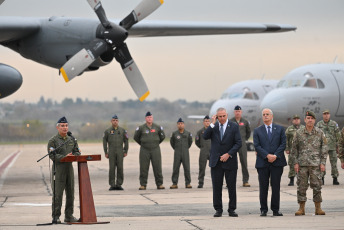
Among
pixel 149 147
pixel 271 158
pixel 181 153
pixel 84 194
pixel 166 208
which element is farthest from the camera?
pixel 181 153

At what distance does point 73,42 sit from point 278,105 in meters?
9.95

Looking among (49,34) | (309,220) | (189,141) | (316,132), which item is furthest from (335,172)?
(49,34)

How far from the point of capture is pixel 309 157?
34.2 ft

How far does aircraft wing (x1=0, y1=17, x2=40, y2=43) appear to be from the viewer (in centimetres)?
1712

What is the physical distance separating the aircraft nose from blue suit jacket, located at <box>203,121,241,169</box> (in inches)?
565

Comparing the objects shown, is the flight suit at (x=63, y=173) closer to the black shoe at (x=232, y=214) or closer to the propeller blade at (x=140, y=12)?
the black shoe at (x=232, y=214)

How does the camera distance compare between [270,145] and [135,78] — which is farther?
[135,78]

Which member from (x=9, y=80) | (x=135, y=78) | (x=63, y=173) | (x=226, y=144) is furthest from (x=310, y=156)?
(x=9, y=80)

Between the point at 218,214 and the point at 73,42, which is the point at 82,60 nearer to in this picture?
the point at 73,42

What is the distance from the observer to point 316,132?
34.4 ft

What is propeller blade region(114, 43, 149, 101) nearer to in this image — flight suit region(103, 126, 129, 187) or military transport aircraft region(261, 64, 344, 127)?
flight suit region(103, 126, 129, 187)

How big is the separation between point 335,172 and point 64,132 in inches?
301

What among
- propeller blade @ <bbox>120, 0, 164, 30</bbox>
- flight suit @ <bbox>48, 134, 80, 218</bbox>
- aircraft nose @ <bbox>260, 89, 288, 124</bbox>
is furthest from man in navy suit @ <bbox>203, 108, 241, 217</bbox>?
aircraft nose @ <bbox>260, 89, 288, 124</bbox>

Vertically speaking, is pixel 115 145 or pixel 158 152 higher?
pixel 115 145
